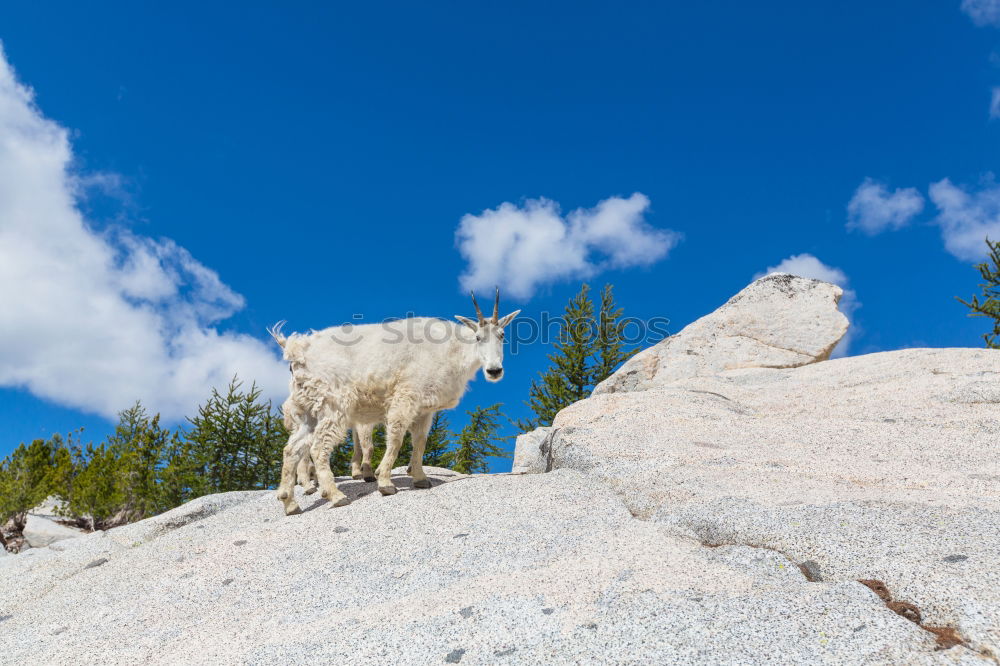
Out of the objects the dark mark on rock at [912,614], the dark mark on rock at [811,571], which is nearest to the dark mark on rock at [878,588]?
the dark mark on rock at [912,614]

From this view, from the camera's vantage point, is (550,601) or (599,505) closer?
(550,601)

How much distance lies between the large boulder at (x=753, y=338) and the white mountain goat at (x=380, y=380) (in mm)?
9408

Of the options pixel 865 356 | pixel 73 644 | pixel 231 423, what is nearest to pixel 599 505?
pixel 73 644

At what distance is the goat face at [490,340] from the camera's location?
11.0 m

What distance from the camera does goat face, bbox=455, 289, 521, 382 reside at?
36.2 ft

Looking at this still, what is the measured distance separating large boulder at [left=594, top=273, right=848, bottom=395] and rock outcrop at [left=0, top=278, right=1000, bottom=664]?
6.52 metres

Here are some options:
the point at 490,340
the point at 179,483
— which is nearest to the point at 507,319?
the point at 490,340

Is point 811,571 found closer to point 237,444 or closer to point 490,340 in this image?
point 490,340

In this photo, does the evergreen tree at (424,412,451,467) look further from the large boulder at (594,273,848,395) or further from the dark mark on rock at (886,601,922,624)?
the dark mark on rock at (886,601,922,624)

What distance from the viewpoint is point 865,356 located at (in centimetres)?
1584

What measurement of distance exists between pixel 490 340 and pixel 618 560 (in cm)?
561

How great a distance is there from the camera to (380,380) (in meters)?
10.7

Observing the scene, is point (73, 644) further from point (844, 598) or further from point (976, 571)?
point (976, 571)

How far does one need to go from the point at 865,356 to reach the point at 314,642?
614 inches
